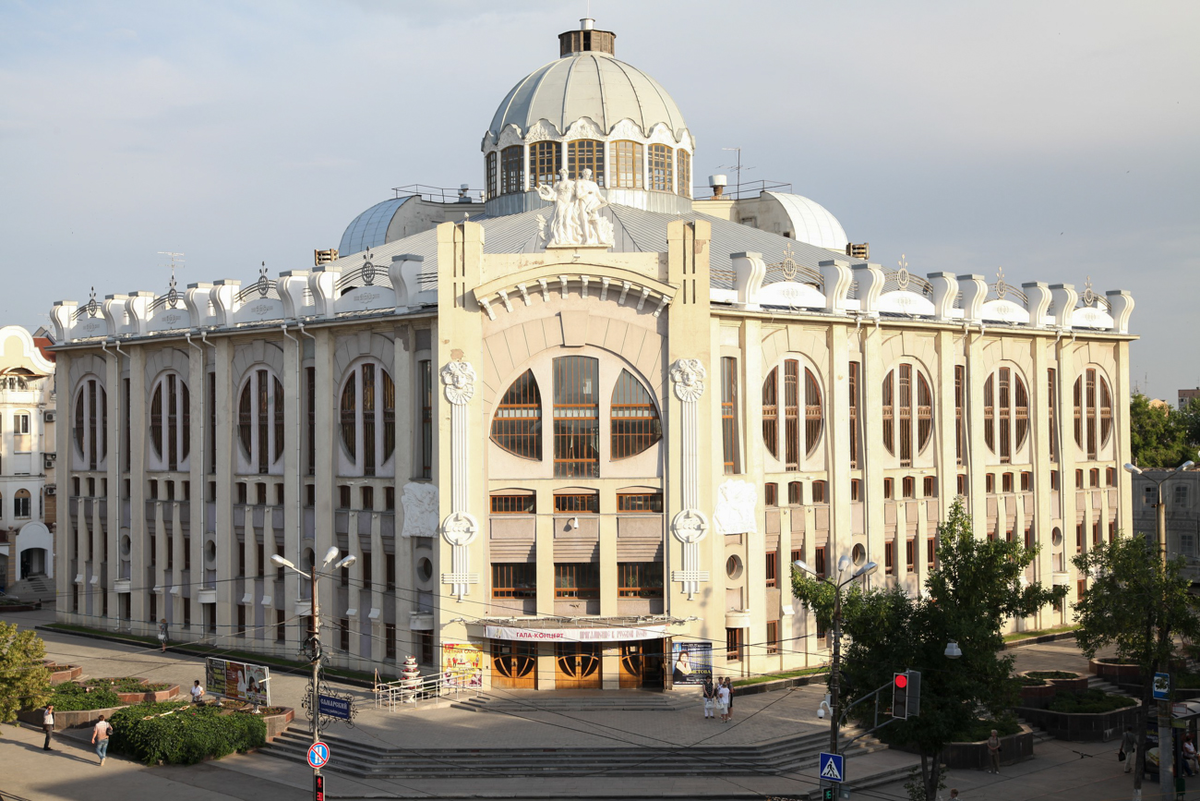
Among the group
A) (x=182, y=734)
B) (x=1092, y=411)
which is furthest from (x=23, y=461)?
(x=1092, y=411)

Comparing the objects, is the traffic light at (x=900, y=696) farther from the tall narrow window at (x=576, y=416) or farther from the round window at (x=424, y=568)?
the round window at (x=424, y=568)

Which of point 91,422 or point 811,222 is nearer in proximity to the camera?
point 91,422

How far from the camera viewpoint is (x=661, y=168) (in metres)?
60.8

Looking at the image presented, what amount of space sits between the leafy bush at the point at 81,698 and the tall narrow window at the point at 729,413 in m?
24.7

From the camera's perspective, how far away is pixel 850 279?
51688 mm

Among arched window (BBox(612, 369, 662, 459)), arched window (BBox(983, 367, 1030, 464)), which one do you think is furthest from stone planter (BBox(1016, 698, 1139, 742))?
arched window (BBox(612, 369, 662, 459))

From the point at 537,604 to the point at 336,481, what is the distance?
37.6ft

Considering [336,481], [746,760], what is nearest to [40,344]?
[336,481]

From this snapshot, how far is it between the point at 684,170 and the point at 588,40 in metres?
9.01

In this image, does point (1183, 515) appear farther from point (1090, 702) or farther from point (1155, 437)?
point (1090, 702)

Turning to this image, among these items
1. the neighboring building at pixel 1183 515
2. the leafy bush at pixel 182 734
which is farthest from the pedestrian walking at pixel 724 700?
the neighboring building at pixel 1183 515

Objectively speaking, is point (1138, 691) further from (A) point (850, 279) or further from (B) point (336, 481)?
(B) point (336, 481)

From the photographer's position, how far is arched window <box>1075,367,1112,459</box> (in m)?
62.6

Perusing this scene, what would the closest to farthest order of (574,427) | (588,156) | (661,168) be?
(574,427)
(588,156)
(661,168)
